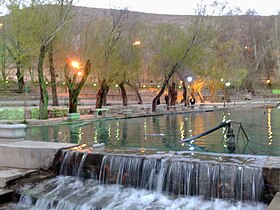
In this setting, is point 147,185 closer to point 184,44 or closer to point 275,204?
point 275,204

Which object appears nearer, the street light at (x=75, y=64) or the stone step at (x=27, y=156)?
the stone step at (x=27, y=156)

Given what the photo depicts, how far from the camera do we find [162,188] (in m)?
7.92

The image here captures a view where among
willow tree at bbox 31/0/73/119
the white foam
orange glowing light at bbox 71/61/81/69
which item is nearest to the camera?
the white foam

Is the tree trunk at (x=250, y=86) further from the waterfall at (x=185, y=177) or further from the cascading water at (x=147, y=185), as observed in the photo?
the waterfall at (x=185, y=177)

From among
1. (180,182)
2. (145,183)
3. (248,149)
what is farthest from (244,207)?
(248,149)

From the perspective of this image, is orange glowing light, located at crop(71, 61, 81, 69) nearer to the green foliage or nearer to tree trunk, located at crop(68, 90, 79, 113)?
tree trunk, located at crop(68, 90, 79, 113)

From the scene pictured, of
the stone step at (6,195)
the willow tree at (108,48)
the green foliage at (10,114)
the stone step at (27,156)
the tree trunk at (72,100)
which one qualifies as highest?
the willow tree at (108,48)

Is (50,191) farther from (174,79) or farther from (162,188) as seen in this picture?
(174,79)

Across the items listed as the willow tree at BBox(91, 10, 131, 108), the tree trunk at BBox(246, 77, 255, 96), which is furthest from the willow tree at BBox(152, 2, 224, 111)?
the tree trunk at BBox(246, 77, 255, 96)

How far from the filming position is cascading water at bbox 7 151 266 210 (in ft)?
23.4

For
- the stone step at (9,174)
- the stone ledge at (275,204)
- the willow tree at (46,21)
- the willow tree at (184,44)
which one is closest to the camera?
the stone ledge at (275,204)

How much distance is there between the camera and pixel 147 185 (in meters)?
8.09

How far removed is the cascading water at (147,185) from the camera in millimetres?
7133

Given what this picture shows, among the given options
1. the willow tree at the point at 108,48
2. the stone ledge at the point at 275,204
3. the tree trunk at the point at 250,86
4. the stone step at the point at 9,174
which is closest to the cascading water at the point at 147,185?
the stone step at the point at 9,174
